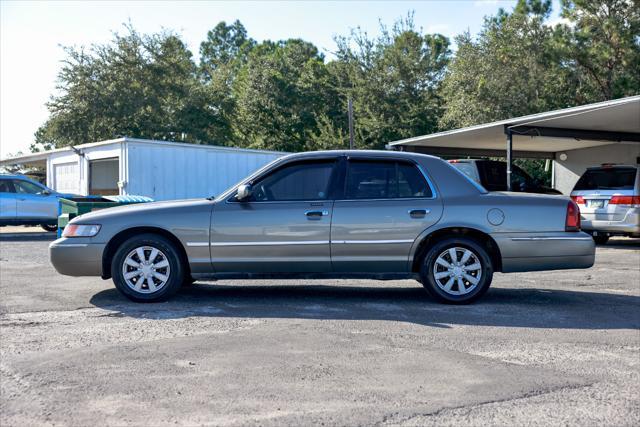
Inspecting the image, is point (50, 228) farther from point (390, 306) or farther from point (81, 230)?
point (390, 306)

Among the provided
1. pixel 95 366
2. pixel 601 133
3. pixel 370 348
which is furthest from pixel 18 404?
pixel 601 133

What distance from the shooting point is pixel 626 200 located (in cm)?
1402

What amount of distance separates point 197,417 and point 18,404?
1096 millimetres

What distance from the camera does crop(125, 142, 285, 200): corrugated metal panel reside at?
2106 centimetres

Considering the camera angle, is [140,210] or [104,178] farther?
[104,178]

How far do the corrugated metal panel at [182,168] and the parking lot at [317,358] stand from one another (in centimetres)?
1311

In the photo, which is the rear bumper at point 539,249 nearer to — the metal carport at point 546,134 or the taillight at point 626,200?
the metal carport at point 546,134

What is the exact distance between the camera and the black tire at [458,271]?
7203mm

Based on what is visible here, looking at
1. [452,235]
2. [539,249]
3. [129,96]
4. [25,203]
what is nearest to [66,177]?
[25,203]

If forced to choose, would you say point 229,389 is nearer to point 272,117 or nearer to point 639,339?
point 639,339

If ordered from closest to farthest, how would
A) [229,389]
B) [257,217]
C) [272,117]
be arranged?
[229,389], [257,217], [272,117]

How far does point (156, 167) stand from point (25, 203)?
164 inches

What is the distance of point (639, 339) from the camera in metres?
5.80

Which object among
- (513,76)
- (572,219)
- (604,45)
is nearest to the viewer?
(572,219)
